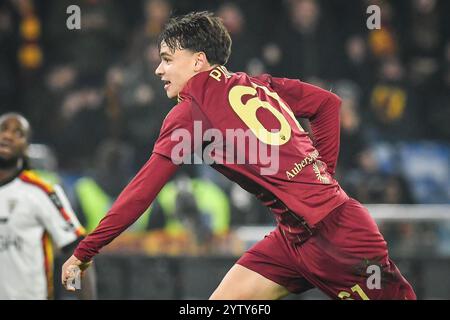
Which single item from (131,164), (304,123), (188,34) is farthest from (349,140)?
(188,34)

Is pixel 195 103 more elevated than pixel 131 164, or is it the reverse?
pixel 195 103

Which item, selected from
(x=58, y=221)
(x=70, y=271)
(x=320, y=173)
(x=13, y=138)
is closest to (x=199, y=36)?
(x=320, y=173)

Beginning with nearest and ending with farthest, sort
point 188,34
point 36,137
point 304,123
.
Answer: point 188,34
point 304,123
point 36,137

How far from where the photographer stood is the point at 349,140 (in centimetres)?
883

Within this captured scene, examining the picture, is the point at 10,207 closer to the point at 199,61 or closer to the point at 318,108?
the point at 199,61

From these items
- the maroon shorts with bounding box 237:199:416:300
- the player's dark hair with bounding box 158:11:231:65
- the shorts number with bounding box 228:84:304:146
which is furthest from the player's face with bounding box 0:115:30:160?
the maroon shorts with bounding box 237:199:416:300

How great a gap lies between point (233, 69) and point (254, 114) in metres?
4.87

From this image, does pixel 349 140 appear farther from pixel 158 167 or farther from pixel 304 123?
pixel 158 167

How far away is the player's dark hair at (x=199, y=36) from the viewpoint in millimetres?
4336

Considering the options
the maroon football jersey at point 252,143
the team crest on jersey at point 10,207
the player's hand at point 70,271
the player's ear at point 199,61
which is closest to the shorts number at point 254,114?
the maroon football jersey at point 252,143

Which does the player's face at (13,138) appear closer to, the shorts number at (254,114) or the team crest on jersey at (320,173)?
the shorts number at (254,114)

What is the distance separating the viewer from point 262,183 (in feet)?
13.8

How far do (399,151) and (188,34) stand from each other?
5.39 meters

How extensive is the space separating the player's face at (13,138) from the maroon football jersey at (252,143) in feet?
5.38
